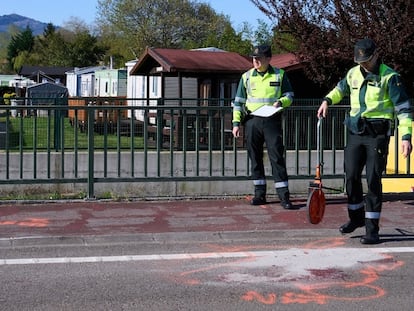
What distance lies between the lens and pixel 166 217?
8.34m

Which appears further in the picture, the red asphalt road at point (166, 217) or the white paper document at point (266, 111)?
the white paper document at point (266, 111)

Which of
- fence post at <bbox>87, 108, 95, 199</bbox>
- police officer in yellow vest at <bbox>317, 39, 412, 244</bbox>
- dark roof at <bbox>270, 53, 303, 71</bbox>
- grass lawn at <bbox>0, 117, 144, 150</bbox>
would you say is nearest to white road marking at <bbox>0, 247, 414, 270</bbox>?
police officer in yellow vest at <bbox>317, 39, 412, 244</bbox>

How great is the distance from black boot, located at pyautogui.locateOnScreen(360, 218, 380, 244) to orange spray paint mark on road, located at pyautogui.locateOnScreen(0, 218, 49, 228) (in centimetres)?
344

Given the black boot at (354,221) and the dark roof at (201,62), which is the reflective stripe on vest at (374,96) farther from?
the dark roof at (201,62)

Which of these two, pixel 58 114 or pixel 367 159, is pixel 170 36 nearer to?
pixel 58 114

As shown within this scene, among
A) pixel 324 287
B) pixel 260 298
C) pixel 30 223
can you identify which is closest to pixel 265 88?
pixel 30 223

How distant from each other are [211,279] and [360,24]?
36.5 ft

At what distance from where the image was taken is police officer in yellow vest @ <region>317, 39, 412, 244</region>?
22.4ft

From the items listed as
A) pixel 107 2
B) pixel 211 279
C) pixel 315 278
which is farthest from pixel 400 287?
pixel 107 2

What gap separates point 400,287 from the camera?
5664 mm

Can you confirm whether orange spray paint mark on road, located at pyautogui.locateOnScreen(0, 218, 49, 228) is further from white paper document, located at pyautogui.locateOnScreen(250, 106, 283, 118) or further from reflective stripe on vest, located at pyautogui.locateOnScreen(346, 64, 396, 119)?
reflective stripe on vest, located at pyautogui.locateOnScreen(346, 64, 396, 119)

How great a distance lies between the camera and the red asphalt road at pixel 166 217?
7659 mm

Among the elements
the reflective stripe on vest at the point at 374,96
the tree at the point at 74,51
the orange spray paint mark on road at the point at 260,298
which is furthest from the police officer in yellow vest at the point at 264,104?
the tree at the point at 74,51

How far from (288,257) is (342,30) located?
1025cm
